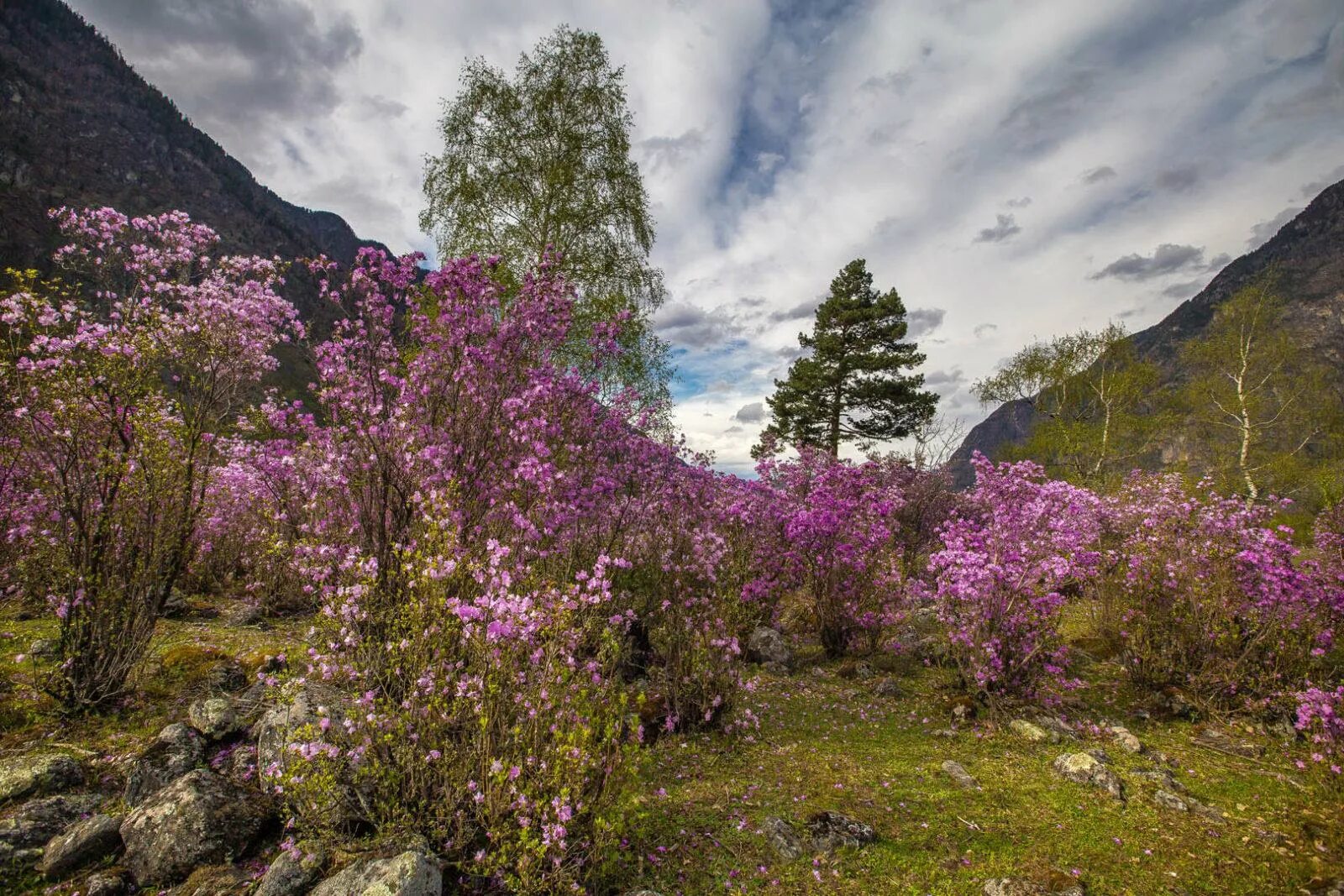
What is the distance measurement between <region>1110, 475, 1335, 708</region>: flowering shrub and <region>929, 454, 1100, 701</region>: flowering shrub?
1059mm

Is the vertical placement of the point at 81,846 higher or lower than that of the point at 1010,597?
lower

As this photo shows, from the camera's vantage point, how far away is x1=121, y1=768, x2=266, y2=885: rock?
3260 mm

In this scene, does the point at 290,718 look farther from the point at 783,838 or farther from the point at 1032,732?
the point at 1032,732

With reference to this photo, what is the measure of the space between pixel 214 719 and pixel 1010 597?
7.94 metres

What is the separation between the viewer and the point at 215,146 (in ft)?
513

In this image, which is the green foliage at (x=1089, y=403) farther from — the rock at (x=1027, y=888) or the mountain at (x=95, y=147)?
the mountain at (x=95, y=147)

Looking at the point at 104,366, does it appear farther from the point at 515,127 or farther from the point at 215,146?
the point at 215,146

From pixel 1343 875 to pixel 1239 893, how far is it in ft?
2.71

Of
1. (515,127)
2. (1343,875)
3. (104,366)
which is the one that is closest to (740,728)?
(1343,875)

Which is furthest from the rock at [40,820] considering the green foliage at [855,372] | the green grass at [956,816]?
the green foliage at [855,372]

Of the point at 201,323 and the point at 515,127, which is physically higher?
the point at 515,127

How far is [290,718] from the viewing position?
3.84 m

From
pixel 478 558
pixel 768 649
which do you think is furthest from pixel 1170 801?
pixel 478 558

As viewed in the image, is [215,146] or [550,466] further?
[215,146]
